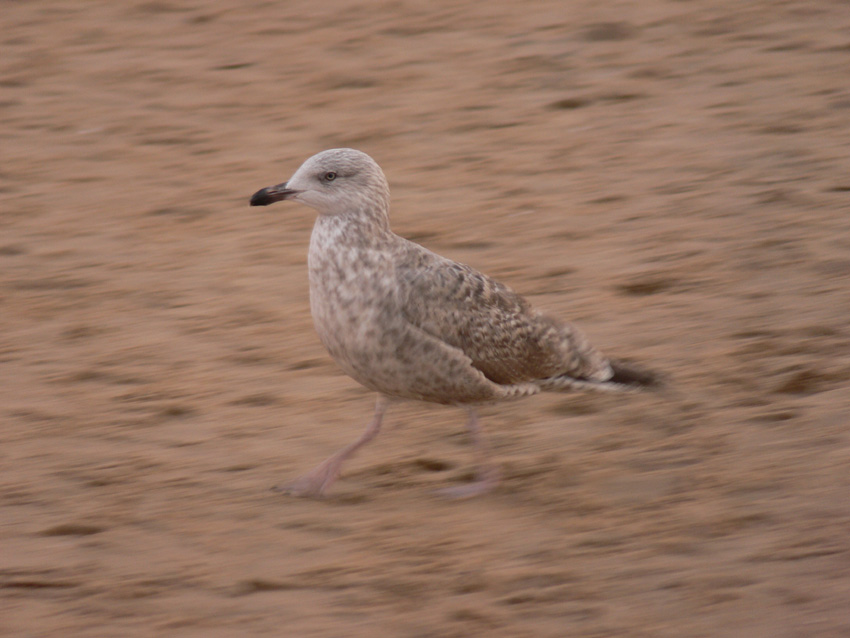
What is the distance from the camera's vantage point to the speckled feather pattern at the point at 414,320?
3998mm

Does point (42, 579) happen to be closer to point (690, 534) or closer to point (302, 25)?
point (690, 534)

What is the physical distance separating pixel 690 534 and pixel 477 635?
0.90m

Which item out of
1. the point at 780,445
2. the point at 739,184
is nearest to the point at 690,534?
the point at 780,445

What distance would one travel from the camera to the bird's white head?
4223 mm

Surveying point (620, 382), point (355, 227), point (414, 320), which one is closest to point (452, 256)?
point (620, 382)

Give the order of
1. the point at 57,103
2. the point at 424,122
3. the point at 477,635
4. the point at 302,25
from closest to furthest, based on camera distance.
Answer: the point at 477,635, the point at 424,122, the point at 57,103, the point at 302,25

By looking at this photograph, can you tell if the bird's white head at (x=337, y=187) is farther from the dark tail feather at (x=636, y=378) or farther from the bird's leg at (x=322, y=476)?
the dark tail feather at (x=636, y=378)

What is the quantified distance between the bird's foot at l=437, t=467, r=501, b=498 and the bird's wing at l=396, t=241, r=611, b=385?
35 cm

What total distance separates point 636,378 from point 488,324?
2.20 ft

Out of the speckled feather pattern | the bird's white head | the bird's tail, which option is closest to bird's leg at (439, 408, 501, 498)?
the speckled feather pattern

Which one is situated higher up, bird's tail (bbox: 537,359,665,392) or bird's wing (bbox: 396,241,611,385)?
bird's wing (bbox: 396,241,611,385)

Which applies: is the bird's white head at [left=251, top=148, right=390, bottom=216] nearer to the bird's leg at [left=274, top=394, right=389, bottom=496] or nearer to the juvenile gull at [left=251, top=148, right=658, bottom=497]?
the juvenile gull at [left=251, top=148, right=658, bottom=497]

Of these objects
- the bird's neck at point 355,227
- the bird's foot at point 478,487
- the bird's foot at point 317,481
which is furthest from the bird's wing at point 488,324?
the bird's foot at point 317,481

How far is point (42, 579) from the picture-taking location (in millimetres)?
3777
